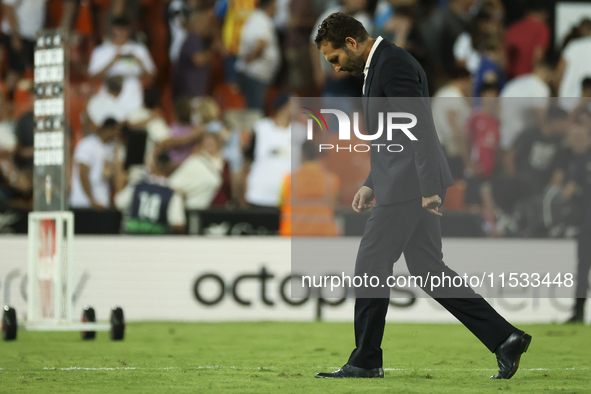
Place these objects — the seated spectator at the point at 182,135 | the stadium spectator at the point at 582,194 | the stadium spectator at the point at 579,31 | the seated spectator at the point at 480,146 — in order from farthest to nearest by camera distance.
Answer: the stadium spectator at the point at 579,31, the seated spectator at the point at 182,135, the seated spectator at the point at 480,146, the stadium spectator at the point at 582,194

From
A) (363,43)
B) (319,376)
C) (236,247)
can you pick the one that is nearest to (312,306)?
(236,247)

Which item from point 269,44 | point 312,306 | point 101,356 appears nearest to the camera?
point 101,356

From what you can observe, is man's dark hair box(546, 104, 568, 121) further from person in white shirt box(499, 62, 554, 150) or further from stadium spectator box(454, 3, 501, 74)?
stadium spectator box(454, 3, 501, 74)

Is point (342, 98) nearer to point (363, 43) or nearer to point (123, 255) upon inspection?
point (123, 255)

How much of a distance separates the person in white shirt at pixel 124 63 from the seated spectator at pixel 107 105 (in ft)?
0.65

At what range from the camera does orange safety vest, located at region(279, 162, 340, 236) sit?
33.6 ft

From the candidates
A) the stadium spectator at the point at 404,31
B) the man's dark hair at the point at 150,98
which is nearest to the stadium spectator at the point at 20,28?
the man's dark hair at the point at 150,98

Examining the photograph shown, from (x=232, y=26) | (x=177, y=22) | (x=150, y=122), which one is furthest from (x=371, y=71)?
Answer: (x=177, y=22)

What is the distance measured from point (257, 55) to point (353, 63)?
752 cm

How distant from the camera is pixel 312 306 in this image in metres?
10.3

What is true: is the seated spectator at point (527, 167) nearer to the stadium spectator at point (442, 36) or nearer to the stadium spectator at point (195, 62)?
the stadium spectator at point (442, 36)

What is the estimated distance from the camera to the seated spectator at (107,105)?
1194 centimetres

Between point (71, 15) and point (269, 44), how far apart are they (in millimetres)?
3179

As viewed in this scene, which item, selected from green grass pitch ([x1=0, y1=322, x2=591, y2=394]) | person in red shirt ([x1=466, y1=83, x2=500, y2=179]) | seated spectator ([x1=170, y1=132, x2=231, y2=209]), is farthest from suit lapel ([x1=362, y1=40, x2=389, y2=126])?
seated spectator ([x1=170, y1=132, x2=231, y2=209])
